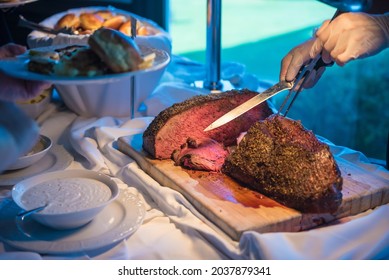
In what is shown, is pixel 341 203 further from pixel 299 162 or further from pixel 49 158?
pixel 49 158

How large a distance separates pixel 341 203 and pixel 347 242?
123 mm

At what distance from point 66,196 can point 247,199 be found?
462 millimetres

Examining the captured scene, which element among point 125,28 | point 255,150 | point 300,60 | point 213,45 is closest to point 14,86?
point 255,150

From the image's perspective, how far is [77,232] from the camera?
1.20 meters

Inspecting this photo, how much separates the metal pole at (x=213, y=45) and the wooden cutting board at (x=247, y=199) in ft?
2.68

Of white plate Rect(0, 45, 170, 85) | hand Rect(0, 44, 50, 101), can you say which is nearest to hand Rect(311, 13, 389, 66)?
white plate Rect(0, 45, 170, 85)

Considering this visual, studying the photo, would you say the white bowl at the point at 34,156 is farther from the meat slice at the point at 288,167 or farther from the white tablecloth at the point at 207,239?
the meat slice at the point at 288,167

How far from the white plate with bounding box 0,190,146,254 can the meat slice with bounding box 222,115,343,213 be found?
318mm

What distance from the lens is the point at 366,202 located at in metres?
1.36

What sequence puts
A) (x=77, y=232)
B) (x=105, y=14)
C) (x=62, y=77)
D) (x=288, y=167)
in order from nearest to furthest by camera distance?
(x=62, y=77) → (x=77, y=232) → (x=288, y=167) → (x=105, y=14)

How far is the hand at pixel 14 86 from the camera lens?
133 cm

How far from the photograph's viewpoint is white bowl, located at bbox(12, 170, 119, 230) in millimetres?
1150

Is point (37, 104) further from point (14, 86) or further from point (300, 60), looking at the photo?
point (300, 60)
